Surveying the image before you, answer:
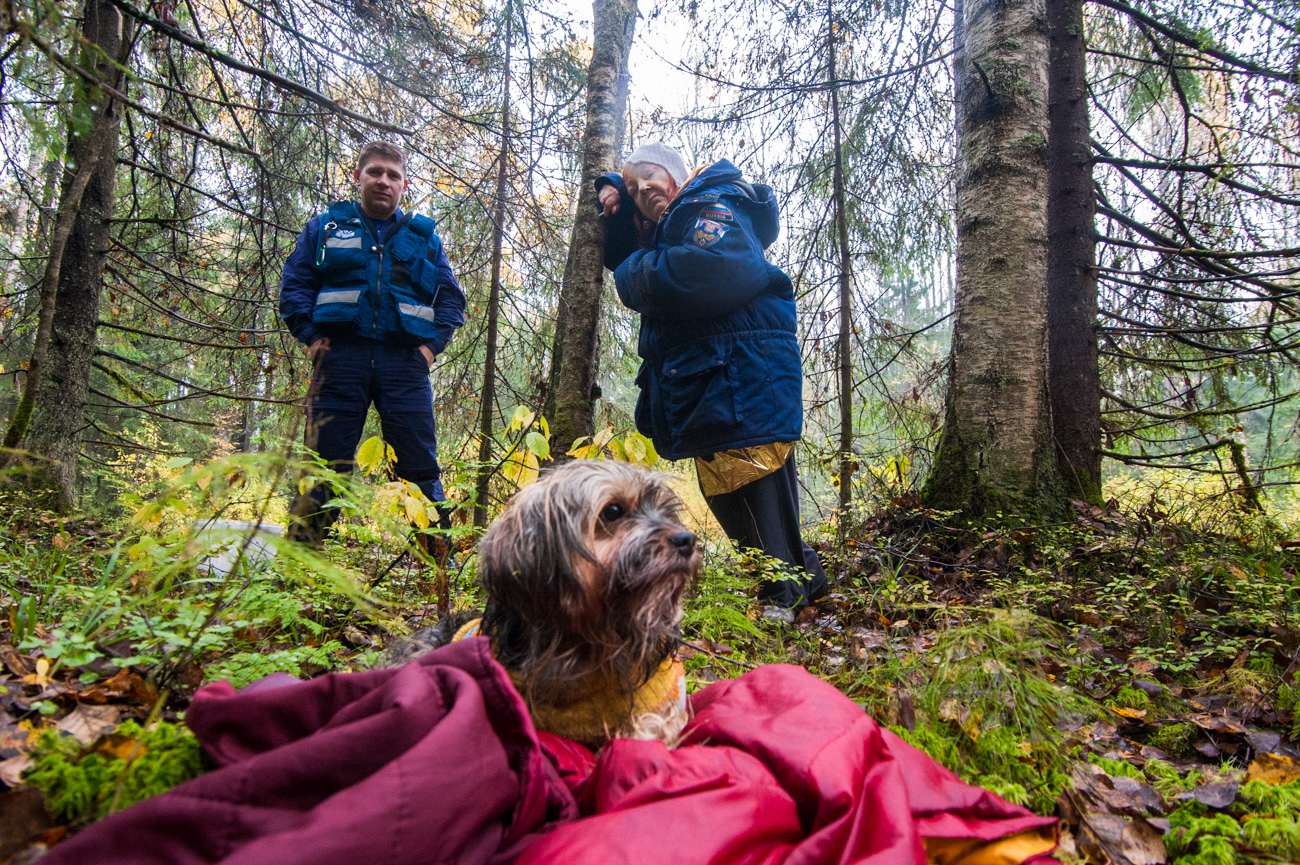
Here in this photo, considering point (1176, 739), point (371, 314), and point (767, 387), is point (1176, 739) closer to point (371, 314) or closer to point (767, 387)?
point (767, 387)

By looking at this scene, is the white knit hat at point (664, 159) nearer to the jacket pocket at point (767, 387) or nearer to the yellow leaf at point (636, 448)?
the jacket pocket at point (767, 387)

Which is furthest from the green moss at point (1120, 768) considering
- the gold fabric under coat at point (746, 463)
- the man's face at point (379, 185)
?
the man's face at point (379, 185)

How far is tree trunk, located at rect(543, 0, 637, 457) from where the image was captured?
15.8 feet

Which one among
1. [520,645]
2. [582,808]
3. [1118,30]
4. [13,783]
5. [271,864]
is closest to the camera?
[271,864]

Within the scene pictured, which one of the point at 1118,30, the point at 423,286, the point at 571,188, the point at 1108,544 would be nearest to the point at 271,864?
the point at 423,286

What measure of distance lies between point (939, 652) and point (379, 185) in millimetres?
4524

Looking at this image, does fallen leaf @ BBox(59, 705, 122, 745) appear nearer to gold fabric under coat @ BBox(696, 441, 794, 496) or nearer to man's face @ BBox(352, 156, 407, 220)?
gold fabric under coat @ BBox(696, 441, 794, 496)

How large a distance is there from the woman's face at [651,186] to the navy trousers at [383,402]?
195cm

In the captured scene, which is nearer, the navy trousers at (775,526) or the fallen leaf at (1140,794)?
the fallen leaf at (1140,794)

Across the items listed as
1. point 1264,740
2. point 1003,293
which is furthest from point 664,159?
point 1264,740

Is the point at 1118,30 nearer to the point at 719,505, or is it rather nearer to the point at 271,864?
the point at 719,505

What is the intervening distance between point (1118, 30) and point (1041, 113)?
317 cm

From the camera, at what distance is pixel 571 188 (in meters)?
7.84

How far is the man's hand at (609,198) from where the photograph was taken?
4.46m
